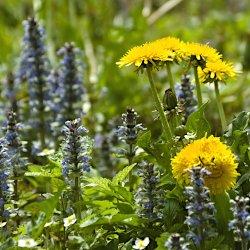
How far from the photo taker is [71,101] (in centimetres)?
373

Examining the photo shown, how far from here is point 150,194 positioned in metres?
2.10

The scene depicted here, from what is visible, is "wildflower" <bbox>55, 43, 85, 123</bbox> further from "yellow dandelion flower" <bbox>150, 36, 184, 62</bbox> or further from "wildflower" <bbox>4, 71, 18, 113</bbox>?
"yellow dandelion flower" <bbox>150, 36, 184, 62</bbox>

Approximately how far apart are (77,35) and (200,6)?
9.92 feet

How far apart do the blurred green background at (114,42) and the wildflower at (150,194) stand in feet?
5.57

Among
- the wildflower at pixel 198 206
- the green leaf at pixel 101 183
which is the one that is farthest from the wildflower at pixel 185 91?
the wildflower at pixel 198 206

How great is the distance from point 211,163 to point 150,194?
0.29 metres

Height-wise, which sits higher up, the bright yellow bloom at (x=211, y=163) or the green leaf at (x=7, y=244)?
the bright yellow bloom at (x=211, y=163)

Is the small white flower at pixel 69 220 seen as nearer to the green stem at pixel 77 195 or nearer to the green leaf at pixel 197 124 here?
the green stem at pixel 77 195

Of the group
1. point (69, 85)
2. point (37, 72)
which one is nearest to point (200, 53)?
point (69, 85)

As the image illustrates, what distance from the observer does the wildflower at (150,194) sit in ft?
6.88

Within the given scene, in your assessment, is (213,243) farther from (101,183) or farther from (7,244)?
(7,244)

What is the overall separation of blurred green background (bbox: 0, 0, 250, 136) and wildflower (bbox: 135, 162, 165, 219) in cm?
170

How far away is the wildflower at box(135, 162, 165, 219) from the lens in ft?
6.88

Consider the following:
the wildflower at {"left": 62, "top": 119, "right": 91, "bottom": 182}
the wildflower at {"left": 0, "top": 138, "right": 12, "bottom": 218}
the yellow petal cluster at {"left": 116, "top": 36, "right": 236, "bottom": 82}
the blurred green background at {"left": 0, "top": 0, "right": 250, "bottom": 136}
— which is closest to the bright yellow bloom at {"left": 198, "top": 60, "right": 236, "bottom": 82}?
the yellow petal cluster at {"left": 116, "top": 36, "right": 236, "bottom": 82}
